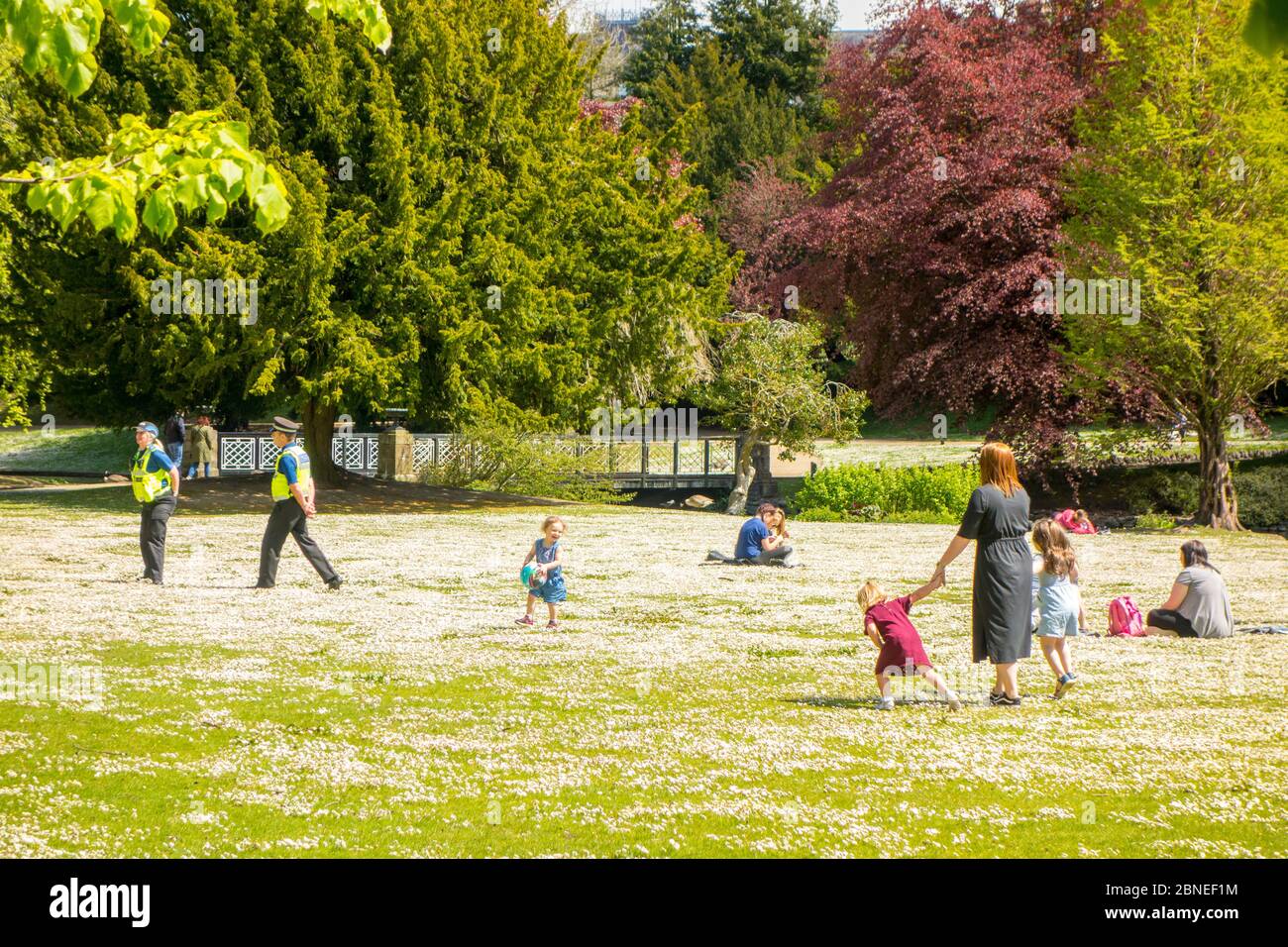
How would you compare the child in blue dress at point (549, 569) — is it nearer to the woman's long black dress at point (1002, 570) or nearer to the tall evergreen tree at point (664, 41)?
the woman's long black dress at point (1002, 570)

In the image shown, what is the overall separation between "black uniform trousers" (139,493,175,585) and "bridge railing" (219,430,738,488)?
2044cm

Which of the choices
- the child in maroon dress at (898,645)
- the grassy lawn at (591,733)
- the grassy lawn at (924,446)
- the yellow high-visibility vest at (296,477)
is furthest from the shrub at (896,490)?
the child in maroon dress at (898,645)

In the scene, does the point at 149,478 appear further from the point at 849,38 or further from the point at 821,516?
the point at 849,38

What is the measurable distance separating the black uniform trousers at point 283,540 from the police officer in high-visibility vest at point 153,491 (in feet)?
4.12

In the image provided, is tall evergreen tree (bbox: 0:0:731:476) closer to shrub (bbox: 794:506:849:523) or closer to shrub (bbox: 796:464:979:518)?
shrub (bbox: 796:464:979:518)

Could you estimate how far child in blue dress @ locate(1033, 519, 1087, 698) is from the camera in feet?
35.8

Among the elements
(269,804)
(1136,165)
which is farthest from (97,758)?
(1136,165)

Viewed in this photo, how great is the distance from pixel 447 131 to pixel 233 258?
7432mm

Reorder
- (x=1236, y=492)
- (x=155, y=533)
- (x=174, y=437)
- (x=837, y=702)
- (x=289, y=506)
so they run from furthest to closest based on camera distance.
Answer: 1. (x=174, y=437)
2. (x=1236, y=492)
3. (x=155, y=533)
4. (x=289, y=506)
5. (x=837, y=702)

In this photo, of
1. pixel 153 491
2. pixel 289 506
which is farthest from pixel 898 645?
pixel 153 491

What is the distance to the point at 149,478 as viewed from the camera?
54.4 feet

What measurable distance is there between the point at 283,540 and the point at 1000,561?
980 centimetres

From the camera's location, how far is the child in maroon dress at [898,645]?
32.5ft

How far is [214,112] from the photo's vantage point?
27.1 feet
